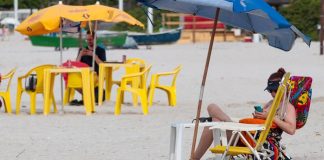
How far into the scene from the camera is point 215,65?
26500 millimetres

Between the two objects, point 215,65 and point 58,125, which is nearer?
point 58,125

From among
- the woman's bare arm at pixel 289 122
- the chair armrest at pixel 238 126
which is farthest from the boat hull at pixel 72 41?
the chair armrest at pixel 238 126

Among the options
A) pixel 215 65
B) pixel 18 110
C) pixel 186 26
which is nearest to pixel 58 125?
pixel 18 110

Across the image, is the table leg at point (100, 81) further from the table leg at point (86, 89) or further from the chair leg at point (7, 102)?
the chair leg at point (7, 102)

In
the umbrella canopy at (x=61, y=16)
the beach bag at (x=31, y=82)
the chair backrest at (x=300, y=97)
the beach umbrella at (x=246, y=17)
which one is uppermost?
the beach umbrella at (x=246, y=17)

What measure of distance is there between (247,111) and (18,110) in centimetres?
330

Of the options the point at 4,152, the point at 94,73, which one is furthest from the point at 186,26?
the point at 4,152

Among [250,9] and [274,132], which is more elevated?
[250,9]

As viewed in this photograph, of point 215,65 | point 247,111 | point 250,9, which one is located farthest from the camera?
point 215,65

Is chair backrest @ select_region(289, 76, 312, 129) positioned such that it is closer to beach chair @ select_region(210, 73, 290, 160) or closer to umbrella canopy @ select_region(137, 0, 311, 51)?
umbrella canopy @ select_region(137, 0, 311, 51)

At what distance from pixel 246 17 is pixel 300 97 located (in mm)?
809

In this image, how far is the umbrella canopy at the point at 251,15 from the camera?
6902 millimetres

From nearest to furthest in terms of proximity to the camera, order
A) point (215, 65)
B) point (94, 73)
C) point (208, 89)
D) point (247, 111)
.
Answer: point (247, 111)
point (94, 73)
point (208, 89)
point (215, 65)

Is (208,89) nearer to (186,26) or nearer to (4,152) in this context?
(4,152)
